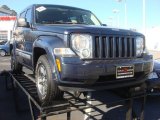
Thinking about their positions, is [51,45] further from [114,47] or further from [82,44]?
[114,47]

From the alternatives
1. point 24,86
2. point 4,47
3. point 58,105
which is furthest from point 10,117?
point 4,47

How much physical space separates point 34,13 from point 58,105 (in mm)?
2141

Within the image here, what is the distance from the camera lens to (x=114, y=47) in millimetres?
4164

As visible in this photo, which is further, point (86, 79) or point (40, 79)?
point (40, 79)

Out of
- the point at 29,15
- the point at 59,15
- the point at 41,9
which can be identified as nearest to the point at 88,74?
the point at 59,15

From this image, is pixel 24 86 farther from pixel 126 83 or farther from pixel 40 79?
pixel 126 83

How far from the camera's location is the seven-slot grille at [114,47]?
4.00 m

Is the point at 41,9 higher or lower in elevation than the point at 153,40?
higher

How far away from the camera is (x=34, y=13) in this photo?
5.48 metres

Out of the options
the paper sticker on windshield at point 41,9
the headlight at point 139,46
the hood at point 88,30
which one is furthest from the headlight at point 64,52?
the paper sticker on windshield at point 41,9

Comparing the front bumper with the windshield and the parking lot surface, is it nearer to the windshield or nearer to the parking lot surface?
the windshield

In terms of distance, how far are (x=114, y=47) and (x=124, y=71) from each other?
367mm

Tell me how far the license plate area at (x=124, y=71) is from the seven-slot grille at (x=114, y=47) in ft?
0.63

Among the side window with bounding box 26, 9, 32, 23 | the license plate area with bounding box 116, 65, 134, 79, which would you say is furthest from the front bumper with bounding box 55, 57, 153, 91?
the side window with bounding box 26, 9, 32, 23
